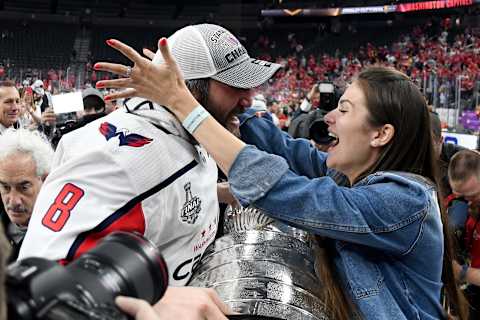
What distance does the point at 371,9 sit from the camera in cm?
2395

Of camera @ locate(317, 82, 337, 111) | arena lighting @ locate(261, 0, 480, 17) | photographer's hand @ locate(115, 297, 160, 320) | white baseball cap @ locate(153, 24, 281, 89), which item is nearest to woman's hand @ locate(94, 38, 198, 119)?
white baseball cap @ locate(153, 24, 281, 89)

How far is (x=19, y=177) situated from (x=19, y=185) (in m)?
0.03

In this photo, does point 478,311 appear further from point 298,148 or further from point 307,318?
point 307,318

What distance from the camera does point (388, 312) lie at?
1.37 meters

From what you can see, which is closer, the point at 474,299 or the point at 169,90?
the point at 169,90

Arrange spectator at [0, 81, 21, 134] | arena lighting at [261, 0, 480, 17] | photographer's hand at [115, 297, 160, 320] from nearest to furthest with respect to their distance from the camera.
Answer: photographer's hand at [115, 297, 160, 320] < spectator at [0, 81, 21, 134] < arena lighting at [261, 0, 480, 17]

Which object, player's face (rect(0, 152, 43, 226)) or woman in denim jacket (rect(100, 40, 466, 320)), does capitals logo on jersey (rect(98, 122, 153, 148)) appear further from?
player's face (rect(0, 152, 43, 226))

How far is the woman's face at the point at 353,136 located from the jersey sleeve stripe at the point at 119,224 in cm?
53

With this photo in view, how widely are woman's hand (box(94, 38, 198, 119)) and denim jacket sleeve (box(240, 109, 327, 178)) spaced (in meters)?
0.66

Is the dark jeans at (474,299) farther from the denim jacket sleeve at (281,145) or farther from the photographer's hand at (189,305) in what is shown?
the photographer's hand at (189,305)

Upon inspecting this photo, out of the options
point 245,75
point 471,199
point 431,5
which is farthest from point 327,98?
point 431,5

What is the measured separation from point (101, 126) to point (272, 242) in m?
0.55

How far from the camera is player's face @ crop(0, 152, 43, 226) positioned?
2.16 meters

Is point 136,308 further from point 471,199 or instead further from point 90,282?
point 471,199
